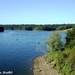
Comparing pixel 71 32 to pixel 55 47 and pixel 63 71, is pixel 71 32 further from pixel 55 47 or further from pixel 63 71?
pixel 63 71

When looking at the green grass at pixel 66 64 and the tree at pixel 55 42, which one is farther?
the tree at pixel 55 42

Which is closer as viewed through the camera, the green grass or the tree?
the green grass

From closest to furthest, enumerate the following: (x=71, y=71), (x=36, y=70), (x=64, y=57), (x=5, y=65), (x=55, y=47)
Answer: (x=71, y=71), (x=64, y=57), (x=36, y=70), (x=5, y=65), (x=55, y=47)

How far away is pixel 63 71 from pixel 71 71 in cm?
244

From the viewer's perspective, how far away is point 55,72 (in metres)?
47.0

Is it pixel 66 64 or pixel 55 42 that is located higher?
pixel 55 42

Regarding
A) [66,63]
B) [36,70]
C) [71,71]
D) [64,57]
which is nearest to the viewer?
[71,71]

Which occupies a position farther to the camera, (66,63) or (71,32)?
(71,32)

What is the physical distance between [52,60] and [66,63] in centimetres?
1261

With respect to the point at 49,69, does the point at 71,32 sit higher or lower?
higher

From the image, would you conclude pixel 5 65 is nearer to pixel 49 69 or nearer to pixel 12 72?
pixel 12 72

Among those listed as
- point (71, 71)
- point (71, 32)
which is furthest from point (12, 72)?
point (71, 32)

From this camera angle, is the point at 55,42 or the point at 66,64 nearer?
the point at 66,64

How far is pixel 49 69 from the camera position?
166ft
